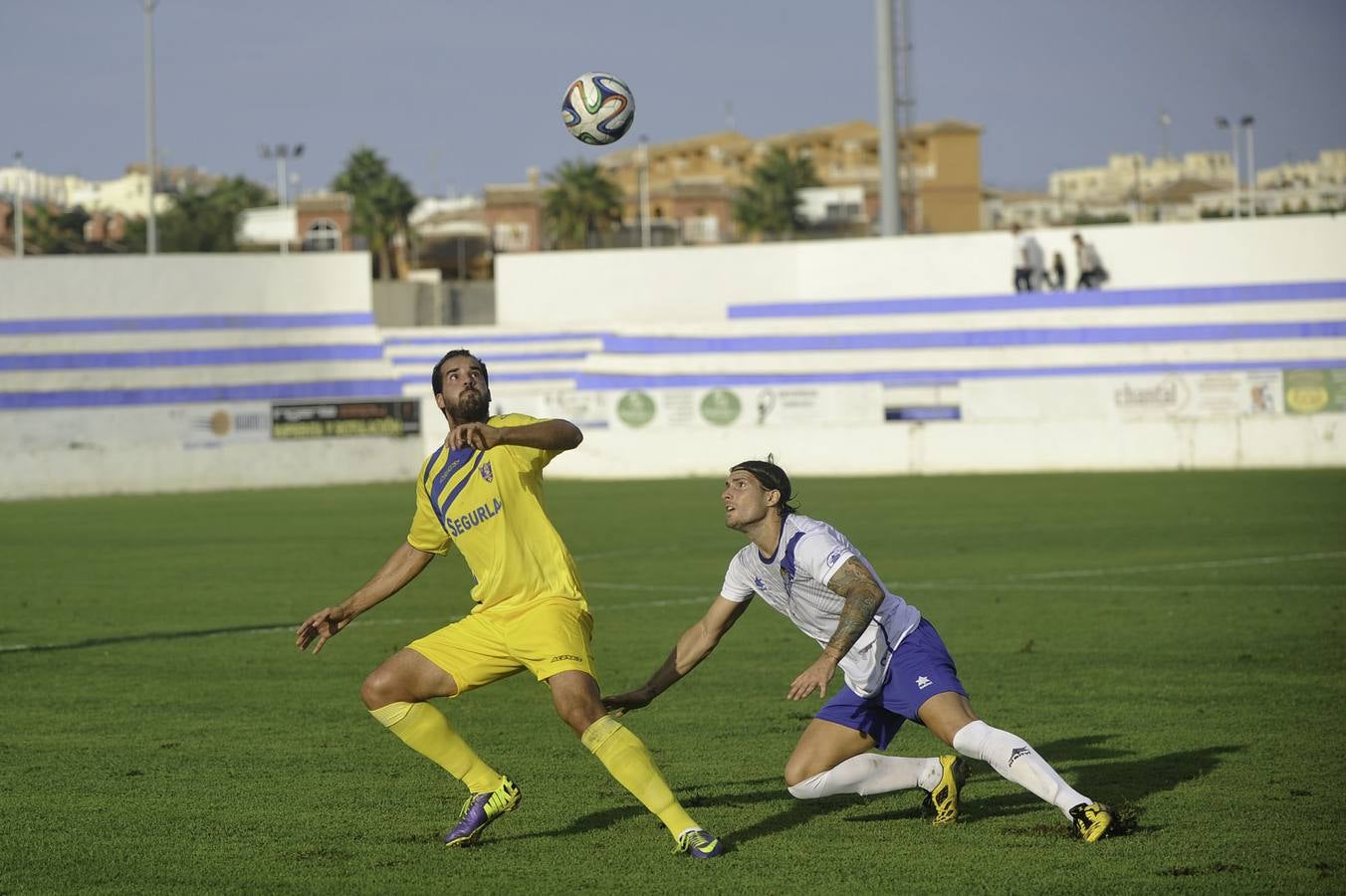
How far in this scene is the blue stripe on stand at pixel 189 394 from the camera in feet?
145

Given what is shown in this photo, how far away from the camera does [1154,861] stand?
7.39m

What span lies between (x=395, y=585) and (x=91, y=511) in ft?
100

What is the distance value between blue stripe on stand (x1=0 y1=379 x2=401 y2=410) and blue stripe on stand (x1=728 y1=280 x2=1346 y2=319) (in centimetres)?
1086

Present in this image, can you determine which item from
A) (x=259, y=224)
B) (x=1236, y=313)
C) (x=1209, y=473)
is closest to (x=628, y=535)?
(x=1209, y=473)

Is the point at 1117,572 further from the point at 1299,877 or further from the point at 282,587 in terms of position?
the point at 1299,877

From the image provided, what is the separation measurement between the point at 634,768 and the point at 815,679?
901 millimetres

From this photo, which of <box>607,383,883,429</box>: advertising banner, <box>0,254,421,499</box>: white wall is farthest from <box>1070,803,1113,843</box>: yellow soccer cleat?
<box>0,254,421,499</box>: white wall

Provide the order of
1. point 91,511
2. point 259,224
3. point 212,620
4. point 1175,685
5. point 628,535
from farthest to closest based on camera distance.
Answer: point 259,224, point 91,511, point 628,535, point 212,620, point 1175,685

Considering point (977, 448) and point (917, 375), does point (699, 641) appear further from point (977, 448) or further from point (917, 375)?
point (917, 375)

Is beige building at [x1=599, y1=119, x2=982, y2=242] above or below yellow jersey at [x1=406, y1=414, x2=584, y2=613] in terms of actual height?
above

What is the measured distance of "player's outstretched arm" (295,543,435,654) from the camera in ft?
26.7

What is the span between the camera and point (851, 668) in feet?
26.8

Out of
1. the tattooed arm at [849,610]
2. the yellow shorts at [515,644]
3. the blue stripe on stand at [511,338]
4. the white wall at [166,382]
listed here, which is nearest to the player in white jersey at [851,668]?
the tattooed arm at [849,610]

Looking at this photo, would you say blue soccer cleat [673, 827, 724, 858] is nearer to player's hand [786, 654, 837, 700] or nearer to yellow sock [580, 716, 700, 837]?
yellow sock [580, 716, 700, 837]
